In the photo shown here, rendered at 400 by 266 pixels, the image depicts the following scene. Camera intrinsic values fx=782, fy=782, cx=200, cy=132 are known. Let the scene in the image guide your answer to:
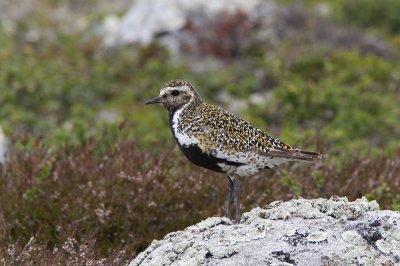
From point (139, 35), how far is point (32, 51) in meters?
2.06

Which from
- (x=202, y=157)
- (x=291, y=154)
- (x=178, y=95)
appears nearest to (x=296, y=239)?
(x=202, y=157)

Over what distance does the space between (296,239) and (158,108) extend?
819cm

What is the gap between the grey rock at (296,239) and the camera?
14.1 ft

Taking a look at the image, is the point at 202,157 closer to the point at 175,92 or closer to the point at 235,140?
the point at 235,140

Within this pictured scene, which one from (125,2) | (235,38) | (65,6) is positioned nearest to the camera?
(235,38)

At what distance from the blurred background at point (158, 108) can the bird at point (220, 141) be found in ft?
2.97

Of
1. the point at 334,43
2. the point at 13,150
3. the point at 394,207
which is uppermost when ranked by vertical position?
the point at 334,43

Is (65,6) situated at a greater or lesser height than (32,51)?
greater

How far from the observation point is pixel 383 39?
17.7 m

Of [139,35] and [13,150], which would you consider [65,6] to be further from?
[13,150]

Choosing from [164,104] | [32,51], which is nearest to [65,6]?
[32,51]

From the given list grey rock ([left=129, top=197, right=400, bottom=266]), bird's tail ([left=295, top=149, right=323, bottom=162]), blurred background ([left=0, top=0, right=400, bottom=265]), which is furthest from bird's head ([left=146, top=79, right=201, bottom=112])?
grey rock ([left=129, top=197, right=400, bottom=266])

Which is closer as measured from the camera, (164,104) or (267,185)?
(164,104)

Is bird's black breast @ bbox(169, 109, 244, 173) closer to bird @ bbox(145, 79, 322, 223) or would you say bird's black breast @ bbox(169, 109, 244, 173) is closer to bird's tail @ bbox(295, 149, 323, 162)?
bird @ bbox(145, 79, 322, 223)
